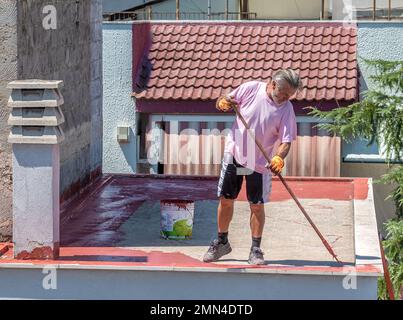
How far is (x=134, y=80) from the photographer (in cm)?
2147

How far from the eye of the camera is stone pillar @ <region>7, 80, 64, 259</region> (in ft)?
32.5

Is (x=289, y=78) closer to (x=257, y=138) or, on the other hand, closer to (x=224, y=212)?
(x=257, y=138)

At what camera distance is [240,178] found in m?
10.1

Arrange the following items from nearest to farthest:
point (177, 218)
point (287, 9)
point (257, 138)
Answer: point (257, 138), point (177, 218), point (287, 9)

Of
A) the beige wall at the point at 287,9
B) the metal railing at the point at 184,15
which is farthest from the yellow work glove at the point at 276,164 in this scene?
the beige wall at the point at 287,9

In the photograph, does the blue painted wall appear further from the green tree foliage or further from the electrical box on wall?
the electrical box on wall

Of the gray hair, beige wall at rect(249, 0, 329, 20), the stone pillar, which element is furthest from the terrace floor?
beige wall at rect(249, 0, 329, 20)

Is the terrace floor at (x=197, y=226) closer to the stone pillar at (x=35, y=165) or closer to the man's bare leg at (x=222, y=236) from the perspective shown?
the man's bare leg at (x=222, y=236)

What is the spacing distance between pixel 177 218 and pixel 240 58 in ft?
35.9

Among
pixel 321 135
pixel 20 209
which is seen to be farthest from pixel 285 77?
pixel 321 135

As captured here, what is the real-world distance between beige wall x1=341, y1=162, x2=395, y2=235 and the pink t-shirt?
10.5 m

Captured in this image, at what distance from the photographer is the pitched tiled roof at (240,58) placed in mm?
20938

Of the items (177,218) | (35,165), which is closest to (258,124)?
(177,218)

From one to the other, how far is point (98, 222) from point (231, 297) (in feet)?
8.38
